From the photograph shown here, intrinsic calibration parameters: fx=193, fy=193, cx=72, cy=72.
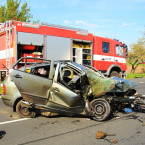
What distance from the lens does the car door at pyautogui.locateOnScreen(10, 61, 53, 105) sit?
4.96 m

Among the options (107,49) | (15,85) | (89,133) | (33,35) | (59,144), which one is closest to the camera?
(59,144)

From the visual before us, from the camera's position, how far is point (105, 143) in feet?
12.0

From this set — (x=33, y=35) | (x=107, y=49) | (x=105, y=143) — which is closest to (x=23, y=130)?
(x=105, y=143)

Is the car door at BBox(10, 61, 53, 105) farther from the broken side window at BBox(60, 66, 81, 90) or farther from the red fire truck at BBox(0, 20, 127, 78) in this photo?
the red fire truck at BBox(0, 20, 127, 78)

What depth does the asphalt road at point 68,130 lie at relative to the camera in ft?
12.4

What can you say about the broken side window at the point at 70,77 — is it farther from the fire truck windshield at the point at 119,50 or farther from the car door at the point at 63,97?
the fire truck windshield at the point at 119,50

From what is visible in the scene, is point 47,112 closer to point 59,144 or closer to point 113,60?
point 59,144

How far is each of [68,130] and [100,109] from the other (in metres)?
1.10

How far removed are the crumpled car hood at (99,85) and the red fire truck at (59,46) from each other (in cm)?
443

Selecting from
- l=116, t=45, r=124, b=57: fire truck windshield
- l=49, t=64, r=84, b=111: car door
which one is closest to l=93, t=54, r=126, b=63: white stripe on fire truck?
l=116, t=45, r=124, b=57: fire truck windshield

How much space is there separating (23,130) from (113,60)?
890 centimetres

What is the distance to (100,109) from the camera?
16.5ft

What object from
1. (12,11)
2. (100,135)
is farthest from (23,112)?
(12,11)

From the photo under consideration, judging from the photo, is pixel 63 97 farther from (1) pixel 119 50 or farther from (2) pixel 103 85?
(1) pixel 119 50
